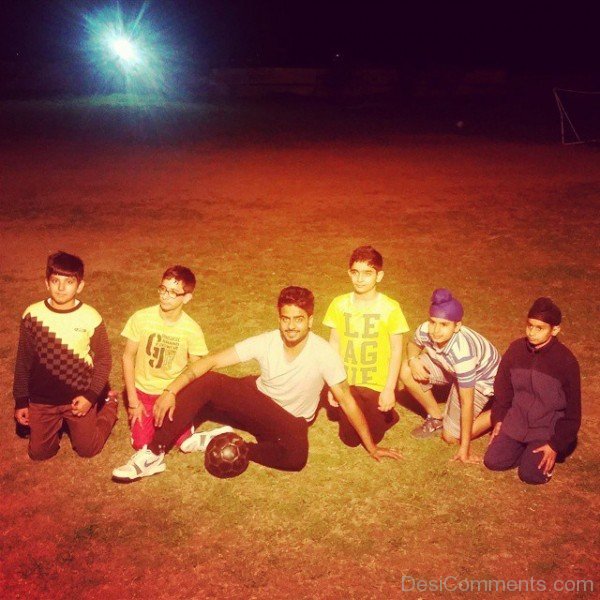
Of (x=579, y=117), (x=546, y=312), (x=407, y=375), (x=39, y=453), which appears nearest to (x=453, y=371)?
(x=407, y=375)

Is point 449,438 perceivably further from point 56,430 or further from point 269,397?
point 56,430

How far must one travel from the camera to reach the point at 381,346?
5203 mm

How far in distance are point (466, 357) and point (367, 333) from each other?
0.85m

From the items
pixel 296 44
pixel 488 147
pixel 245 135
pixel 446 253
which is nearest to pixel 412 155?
pixel 488 147

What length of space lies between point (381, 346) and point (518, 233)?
22.4 ft

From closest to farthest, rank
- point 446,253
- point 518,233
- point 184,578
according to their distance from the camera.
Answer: point 184,578 < point 446,253 < point 518,233

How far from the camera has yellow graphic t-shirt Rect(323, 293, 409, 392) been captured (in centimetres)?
509

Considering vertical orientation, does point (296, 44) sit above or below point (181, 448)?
above

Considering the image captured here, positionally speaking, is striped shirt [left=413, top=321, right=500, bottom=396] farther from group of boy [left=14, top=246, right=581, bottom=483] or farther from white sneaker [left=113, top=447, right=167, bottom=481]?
white sneaker [left=113, top=447, right=167, bottom=481]

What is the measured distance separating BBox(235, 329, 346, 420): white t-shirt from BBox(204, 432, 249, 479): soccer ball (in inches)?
18.8

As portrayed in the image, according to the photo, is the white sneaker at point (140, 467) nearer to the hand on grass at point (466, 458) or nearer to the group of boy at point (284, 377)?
the group of boy at point (284, 377)

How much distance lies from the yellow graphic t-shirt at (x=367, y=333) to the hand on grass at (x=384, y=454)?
546 mm

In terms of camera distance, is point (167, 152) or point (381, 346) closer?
point (381, 346)

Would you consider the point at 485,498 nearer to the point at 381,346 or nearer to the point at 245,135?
the point at 381,346
